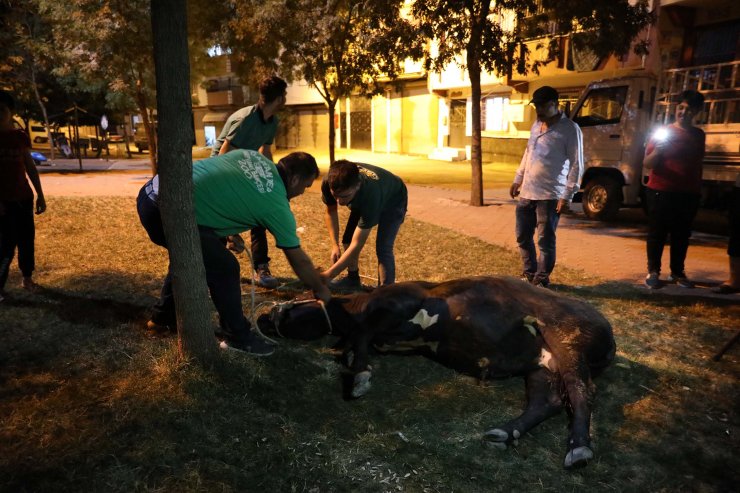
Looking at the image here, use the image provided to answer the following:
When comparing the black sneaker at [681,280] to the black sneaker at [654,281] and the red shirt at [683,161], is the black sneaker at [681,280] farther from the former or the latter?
the red shirt at [683,161]

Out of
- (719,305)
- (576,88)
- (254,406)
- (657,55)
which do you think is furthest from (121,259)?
(576,88)

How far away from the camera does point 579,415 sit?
8.84ft

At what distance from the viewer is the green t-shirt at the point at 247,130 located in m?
4.74

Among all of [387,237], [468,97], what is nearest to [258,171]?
[387,237]

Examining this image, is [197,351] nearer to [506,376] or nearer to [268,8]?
[506,376]

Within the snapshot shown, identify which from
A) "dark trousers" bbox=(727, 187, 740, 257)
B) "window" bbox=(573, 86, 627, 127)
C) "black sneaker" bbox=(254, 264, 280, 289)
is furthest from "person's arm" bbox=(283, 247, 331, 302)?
"window" bbox=(573, 86, 627, 127)

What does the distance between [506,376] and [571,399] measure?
0.45 m

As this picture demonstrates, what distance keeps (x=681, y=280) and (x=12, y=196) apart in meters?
6.63

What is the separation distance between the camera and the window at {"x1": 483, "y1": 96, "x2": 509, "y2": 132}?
2092cm

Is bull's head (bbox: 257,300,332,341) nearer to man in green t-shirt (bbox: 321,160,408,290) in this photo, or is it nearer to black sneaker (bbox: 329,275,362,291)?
man in green t-shirt (bbox: 321,160,408,290)

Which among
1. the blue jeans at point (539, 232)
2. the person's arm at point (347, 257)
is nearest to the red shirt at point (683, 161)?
the blue jeans at point (539, 232)

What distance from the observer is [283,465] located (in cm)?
242

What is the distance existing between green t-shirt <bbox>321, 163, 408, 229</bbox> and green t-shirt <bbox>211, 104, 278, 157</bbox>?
1254 mm

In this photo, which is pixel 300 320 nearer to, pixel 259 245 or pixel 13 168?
pixel 259 245
